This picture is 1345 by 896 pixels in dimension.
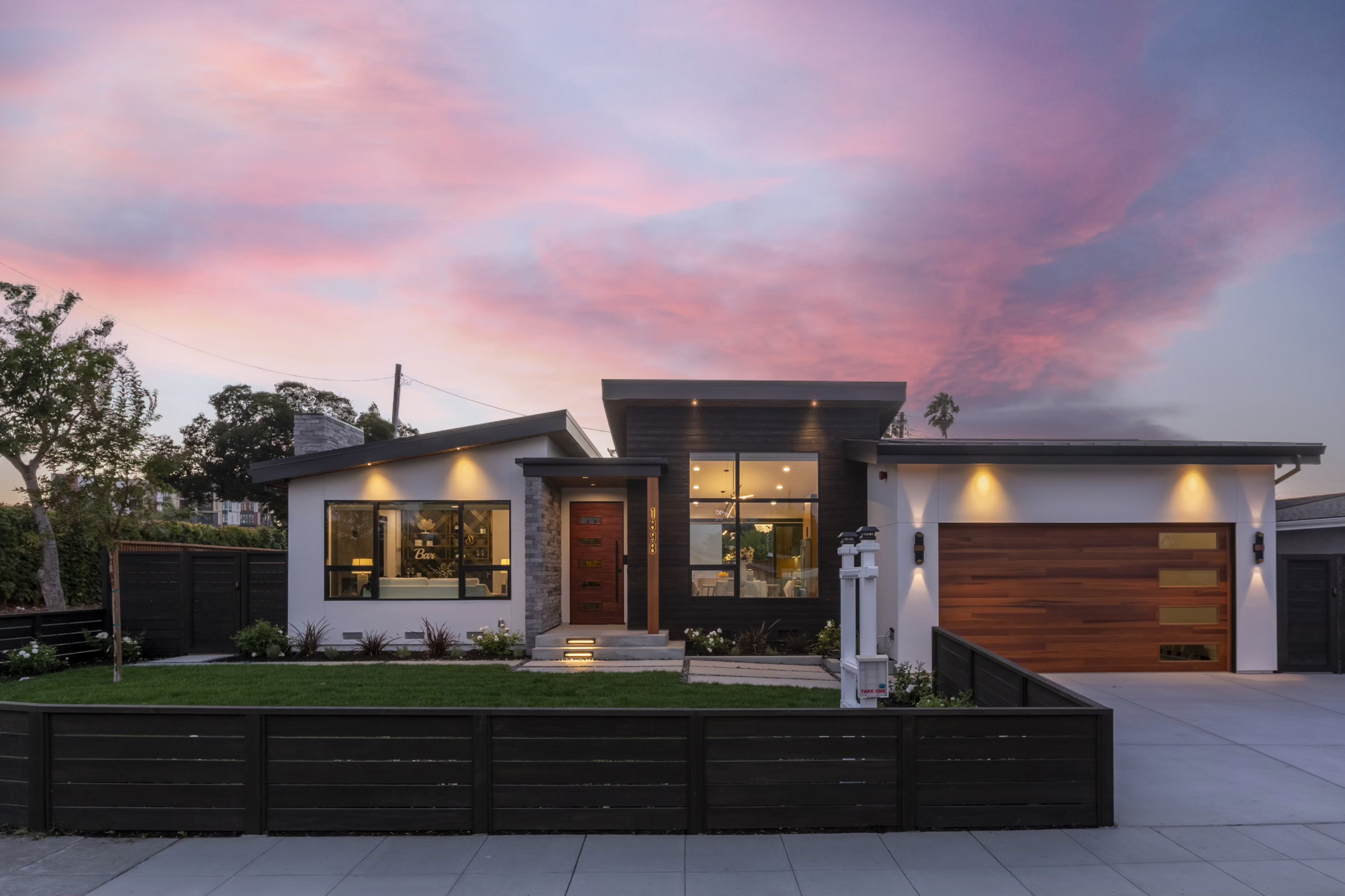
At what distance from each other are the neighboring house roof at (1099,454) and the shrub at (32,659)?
11.9 m

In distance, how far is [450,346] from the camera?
64.3 feet

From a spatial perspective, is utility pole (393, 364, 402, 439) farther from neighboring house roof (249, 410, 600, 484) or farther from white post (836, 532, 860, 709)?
white post (836, 532, 860, 709)

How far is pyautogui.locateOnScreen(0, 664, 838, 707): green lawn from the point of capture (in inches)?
318

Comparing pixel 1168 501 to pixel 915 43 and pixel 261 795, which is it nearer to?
pixel 915 43

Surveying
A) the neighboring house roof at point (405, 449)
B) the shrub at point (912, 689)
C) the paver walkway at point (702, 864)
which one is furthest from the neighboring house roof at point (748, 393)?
the paver walkway at point (702, 864)

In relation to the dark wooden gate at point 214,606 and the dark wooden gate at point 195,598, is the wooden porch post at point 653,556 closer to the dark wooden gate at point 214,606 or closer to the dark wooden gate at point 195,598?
the dark wooden gate at point 195,598

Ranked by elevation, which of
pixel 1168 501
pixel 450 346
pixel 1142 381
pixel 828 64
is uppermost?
pixel 828 64

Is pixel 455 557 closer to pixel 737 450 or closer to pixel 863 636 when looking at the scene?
pixel 737 450

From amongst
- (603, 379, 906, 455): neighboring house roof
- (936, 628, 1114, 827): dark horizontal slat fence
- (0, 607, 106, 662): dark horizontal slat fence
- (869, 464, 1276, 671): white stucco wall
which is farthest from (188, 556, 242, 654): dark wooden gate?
(936, 628, 1114, 827): dark horizontal slat fence

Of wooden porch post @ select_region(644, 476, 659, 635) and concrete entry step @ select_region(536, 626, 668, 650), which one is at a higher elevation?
wooden porch post @ select_region(644, 476, 659, 635)

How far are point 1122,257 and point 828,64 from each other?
23.5ft

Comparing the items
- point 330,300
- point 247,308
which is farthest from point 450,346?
point 247,308

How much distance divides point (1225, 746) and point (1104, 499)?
14.4 ft

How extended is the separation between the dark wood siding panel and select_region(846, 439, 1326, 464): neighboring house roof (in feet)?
5.87
